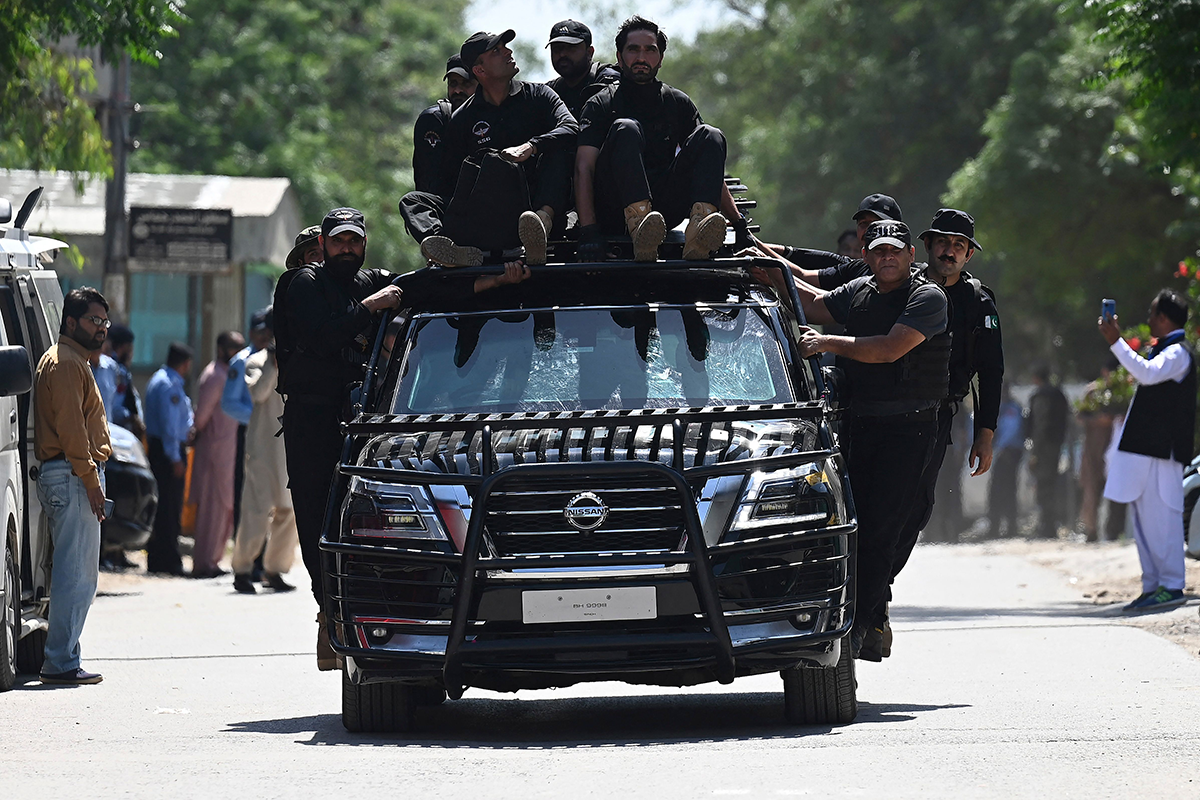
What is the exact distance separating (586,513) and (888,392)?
2019 mm

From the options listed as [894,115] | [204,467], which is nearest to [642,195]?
[204,467]

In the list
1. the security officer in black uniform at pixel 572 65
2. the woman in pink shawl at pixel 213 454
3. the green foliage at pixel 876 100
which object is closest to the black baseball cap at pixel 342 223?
the security officer in black uniform at pixel 572 65

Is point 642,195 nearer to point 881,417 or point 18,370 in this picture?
point 881,417

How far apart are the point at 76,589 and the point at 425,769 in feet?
12.1

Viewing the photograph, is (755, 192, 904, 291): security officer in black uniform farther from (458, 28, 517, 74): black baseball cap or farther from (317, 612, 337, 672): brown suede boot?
(317, 612, 337, 672): brown suede boot

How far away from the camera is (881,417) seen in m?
9.39

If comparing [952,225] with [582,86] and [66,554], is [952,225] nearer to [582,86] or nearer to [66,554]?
[582,86]

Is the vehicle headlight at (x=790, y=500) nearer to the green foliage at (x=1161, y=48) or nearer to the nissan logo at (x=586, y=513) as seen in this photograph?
the nissan logo at (x=586, y=513)

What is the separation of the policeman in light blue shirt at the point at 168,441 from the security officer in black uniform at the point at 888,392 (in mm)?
10221

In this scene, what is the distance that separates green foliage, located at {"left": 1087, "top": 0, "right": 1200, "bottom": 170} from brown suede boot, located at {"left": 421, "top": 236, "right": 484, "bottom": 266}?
756 cm

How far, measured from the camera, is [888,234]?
9.43m

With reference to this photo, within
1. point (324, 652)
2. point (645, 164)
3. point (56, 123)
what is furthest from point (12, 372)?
point (56, 123)

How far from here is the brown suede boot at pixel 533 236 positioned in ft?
29.0

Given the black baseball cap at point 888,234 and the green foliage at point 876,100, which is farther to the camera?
the green foliage at point 876,100
